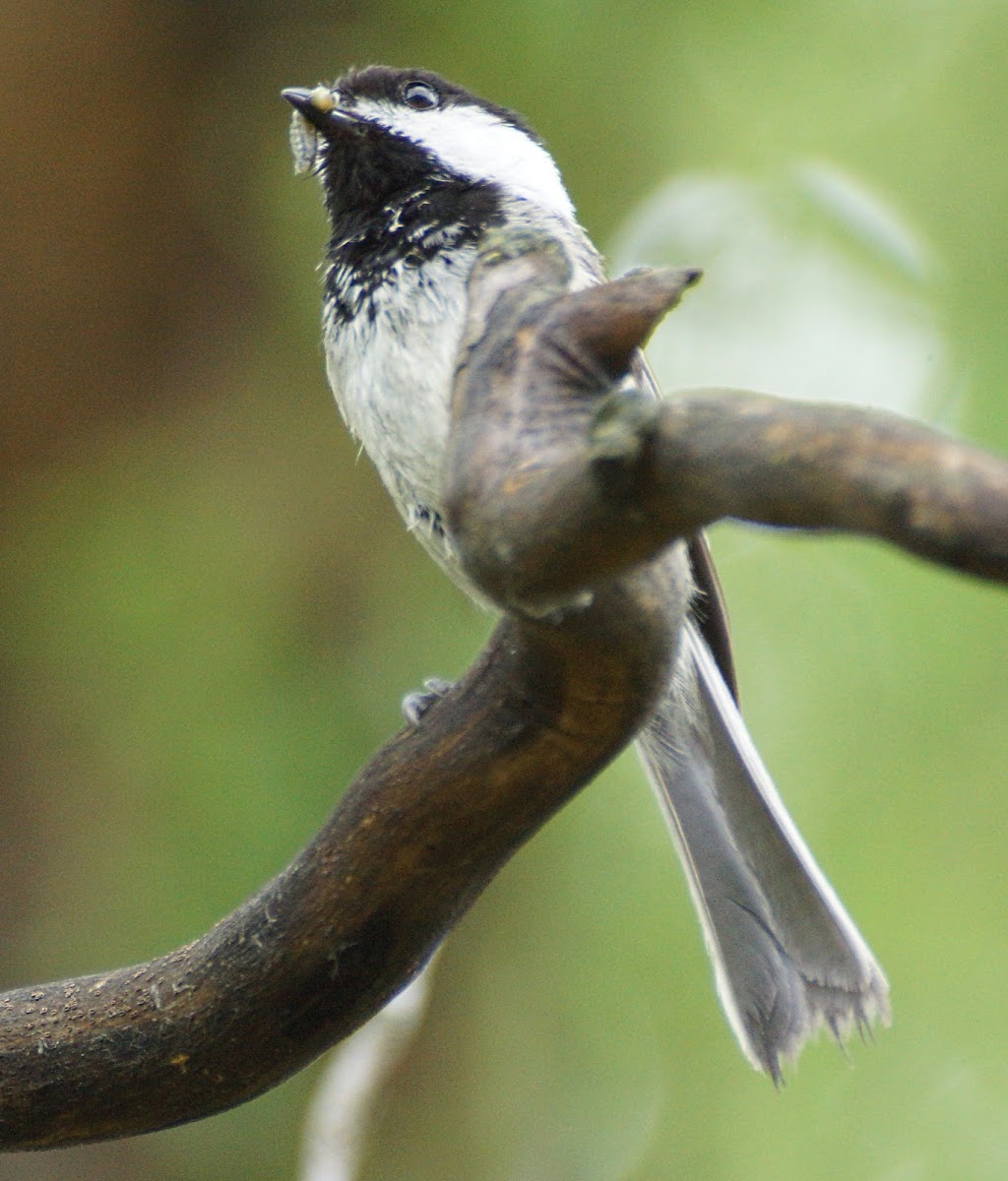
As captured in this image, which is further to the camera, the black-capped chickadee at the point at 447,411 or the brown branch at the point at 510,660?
the black-capped chickadee at the point at 447,411

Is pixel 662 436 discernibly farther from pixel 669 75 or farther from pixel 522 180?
pixel 669 75

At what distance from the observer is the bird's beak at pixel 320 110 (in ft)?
8.18

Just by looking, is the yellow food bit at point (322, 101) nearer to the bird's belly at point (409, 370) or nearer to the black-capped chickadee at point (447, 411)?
the black-capped chickadee at point (447, 411)

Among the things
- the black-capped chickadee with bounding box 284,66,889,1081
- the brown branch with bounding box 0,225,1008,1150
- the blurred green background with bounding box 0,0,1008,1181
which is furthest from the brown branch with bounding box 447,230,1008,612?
the blurred green background with bounding box 0,0,1008,1181

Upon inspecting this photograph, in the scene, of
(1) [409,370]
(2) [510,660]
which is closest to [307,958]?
(2) [510,660]

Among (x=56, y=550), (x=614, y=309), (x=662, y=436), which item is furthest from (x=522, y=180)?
(x=56, y=550)

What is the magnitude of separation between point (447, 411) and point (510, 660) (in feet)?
2.18

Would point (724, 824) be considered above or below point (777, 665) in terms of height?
below

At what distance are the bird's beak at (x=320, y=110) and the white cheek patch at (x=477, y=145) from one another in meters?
0.04

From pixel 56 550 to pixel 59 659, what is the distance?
27cm

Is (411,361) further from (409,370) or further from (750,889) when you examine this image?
(750,889)

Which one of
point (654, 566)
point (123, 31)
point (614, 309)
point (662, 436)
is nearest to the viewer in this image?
point (662, 436)

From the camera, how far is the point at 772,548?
4.02 metres

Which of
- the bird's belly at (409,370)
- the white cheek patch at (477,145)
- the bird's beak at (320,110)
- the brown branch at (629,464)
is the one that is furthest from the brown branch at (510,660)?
the bird's beak at (320,110)
